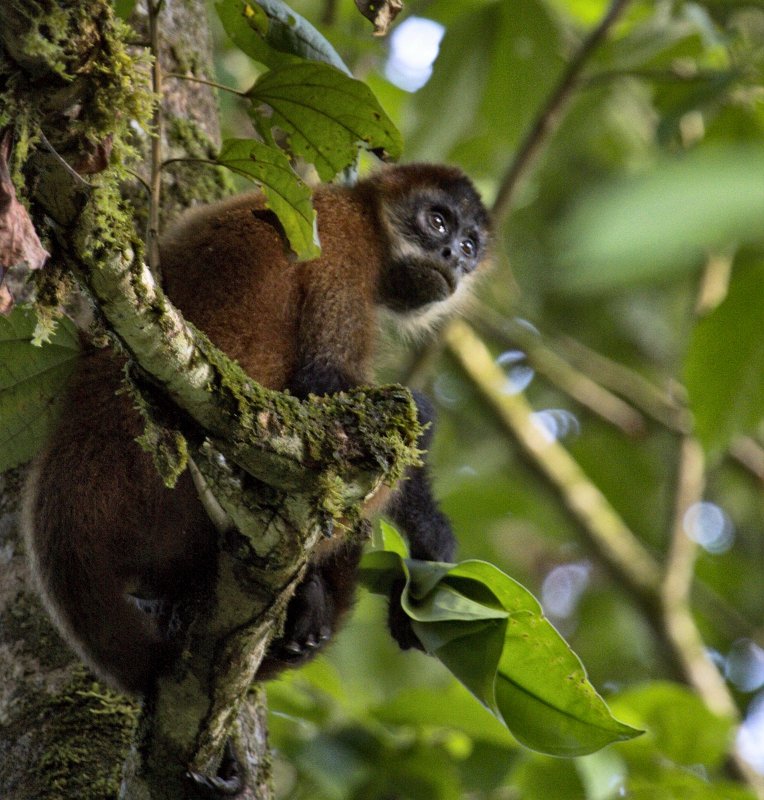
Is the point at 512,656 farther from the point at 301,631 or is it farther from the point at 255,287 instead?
the point at 255,287

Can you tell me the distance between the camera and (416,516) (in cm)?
449

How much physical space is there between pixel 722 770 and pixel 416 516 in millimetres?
2971

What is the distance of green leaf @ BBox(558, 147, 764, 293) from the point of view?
2.72 feet

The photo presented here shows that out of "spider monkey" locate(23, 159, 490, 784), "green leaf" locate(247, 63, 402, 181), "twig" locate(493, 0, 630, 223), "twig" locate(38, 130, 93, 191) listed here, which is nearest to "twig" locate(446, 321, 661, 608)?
"twig" locate(493, 0, 630, 223)

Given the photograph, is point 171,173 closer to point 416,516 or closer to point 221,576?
point 416,516

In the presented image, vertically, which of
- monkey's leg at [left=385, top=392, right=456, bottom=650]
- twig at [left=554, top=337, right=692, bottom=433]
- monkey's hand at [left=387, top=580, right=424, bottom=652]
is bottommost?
twig at [left=554, top=337, right=692, bottom=433]

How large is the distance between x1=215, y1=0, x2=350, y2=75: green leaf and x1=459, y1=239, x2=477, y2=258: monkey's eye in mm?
2424

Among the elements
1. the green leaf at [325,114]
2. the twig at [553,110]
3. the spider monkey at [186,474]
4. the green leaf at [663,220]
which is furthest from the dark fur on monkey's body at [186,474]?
the green leaf at [663,220]

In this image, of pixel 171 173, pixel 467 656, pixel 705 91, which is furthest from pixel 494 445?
pixel 467 656

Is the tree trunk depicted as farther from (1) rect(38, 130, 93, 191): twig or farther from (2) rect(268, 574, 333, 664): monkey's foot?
(1) rect(38, 130, 93, 191): twig

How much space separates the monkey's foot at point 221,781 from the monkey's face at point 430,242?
2.34m

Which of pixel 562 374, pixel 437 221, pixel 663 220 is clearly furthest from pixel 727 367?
pixel 562 374

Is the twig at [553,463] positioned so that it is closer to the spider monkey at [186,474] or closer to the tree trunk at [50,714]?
the spider monkey at [186,474]

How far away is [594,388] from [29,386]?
5718mm
